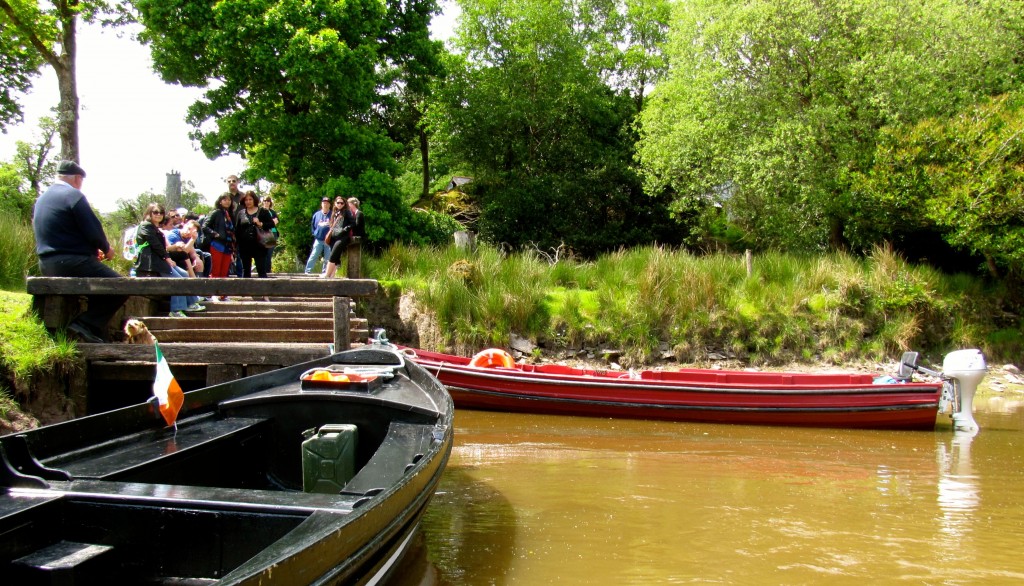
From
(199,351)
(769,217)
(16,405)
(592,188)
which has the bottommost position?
(16,405)

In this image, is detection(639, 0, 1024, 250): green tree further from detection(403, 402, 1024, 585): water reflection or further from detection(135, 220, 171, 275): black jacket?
detection(135, 220, 171, 275): black jacket

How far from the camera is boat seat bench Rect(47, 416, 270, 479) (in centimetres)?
364

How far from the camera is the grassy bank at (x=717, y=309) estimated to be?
1367 centimetres

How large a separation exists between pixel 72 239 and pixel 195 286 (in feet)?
4.04

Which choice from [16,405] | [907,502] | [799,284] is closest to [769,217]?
[799,284]

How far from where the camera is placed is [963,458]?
8.57 m

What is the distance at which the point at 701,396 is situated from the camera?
34.8ft

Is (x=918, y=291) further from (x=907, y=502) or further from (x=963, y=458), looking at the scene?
(x=907, y=502)

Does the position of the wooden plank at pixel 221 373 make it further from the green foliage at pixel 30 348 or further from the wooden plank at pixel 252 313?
the wooden plank at pixel 252 313

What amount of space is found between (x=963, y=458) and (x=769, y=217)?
1003 cm

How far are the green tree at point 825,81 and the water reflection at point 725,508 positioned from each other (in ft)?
25.0

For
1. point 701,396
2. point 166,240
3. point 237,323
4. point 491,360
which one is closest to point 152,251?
point 237,323

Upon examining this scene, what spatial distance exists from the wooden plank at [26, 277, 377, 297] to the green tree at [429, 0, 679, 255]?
1565cm

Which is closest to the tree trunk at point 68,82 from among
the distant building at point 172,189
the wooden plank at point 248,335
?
the distant building at point 172,189
